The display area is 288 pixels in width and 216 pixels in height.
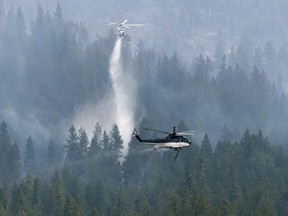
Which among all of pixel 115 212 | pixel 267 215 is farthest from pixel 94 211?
pixel 267 215

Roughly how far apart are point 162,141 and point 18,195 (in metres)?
54.7

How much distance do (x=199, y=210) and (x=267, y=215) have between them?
10.4m

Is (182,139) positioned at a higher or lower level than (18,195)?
lower

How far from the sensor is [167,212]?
188500 mm

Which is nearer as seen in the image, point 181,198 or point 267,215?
point 267,215

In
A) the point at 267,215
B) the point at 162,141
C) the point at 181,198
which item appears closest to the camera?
the point at 162,141

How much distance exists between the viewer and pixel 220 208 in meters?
184

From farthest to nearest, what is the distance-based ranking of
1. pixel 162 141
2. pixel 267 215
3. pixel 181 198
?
pixel 181 198
pixel 267 215
pixel 162 141

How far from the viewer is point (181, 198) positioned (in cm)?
19550

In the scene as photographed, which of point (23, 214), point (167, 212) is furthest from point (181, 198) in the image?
point (23, 214)

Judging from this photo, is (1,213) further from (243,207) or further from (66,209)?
(243,207)

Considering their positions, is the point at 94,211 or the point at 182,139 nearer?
the point at 182,139

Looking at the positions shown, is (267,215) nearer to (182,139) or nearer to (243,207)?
(243,207)

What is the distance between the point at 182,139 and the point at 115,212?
43.2m
